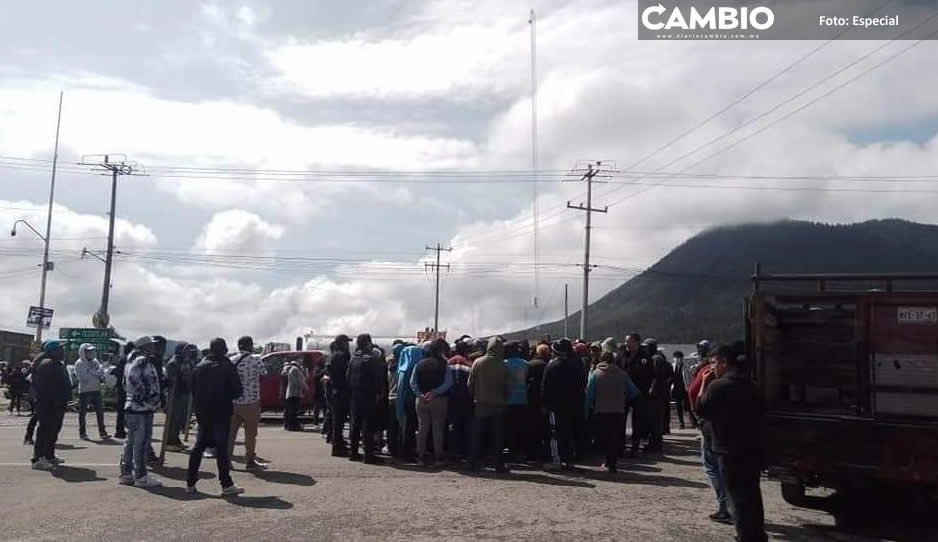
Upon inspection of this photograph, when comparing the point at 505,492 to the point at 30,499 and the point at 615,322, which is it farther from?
the point at 615,322

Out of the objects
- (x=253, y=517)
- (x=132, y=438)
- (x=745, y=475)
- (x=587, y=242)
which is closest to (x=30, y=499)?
(x=132, y=438)

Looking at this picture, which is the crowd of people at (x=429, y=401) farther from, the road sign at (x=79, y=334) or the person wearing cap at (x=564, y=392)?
the road sign at (x=79, y=334)

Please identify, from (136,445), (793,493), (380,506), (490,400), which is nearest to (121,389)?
(136,445)

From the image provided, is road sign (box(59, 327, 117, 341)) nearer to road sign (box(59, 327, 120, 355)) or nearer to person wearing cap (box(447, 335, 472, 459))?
road sign (box(59, 327, 120, 355))

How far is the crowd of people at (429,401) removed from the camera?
1051 cm

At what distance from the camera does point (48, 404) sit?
464 inches

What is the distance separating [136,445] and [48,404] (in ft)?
6.58

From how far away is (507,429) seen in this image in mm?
13047

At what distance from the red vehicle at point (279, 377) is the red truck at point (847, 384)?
13.9m

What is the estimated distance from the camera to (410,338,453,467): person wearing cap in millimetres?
12375

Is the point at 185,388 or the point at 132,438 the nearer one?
the point at 132,438

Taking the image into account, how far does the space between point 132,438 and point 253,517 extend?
2.97 metres

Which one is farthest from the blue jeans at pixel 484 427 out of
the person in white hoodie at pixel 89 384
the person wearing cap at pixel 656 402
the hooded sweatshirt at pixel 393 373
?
the person in white hoodie at pixel 89 384

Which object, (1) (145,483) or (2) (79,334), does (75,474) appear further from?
(2) (79,334)
